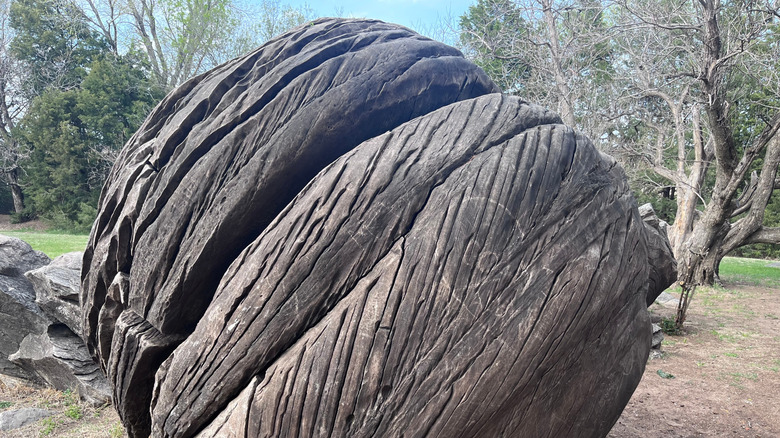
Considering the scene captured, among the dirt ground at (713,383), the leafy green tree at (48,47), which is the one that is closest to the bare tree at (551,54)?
the dirt ground at (713,383)

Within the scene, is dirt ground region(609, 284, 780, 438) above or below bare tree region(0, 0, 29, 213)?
below

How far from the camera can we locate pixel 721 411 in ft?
16.7

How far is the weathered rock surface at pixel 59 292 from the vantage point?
5.59 m

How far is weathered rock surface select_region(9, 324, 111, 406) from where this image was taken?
18.0 ft

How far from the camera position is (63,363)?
18.2 ft

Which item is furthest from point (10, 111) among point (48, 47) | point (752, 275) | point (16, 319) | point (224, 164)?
point (752, 275)

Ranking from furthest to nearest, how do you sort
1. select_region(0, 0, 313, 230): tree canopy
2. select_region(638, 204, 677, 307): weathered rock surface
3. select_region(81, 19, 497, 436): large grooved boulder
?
select_region(0, 0, 313, 230): tree canopy, select_region(638, 204, 677, 307): weathered rock surface, select_region(81, 19, 497, 436): large grooved boulder

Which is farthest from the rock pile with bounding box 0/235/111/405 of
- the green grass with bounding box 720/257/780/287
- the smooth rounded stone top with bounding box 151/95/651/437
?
the green grass with bounding box 720/257/780/287

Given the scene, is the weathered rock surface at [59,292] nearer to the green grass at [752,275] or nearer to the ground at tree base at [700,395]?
the ground at tree base at [700,395]

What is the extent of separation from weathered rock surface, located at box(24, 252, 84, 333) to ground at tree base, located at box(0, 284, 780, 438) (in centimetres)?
93

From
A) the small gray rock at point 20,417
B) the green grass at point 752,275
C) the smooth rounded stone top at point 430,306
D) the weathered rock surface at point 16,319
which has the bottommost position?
the green grass at point 752,275

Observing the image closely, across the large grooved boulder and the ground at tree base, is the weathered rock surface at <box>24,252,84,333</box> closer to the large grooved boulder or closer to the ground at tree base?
the ground at tree base

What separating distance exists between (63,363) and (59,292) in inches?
33.5

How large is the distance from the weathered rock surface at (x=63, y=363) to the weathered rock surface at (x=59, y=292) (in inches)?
7.3
